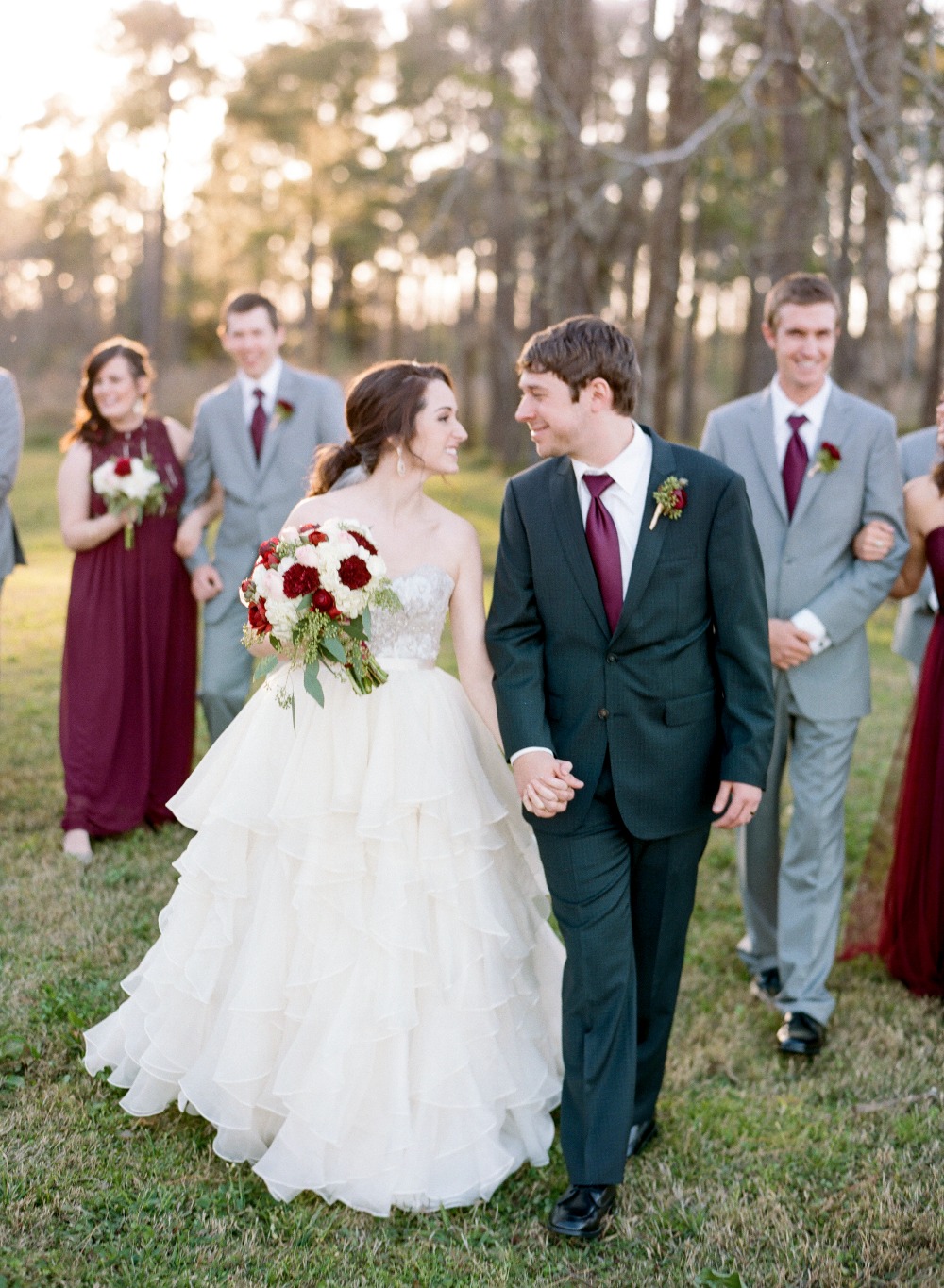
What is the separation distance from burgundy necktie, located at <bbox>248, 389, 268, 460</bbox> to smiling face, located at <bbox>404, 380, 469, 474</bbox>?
299cm

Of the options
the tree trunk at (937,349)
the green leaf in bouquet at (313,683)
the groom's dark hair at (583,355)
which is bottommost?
the green leaf in bouquet at (313,683)

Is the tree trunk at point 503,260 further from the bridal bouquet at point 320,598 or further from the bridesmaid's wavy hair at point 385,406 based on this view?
the bridal bouquet at point 320,598

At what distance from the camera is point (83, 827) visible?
6.67 m

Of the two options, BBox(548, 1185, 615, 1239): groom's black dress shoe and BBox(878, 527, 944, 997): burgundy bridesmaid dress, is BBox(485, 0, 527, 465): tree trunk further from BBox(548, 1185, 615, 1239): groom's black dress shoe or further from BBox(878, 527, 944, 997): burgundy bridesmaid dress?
BBox(548, 1185, 615, 1239): groom's black dress shoe

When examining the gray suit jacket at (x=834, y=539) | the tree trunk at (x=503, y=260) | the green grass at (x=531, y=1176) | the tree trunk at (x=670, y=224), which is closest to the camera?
the green grass at (x=531, y=1176)

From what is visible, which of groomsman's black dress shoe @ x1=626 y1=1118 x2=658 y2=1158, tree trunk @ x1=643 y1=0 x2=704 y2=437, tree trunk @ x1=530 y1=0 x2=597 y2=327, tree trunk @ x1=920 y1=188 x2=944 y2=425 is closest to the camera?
groomsman's black dress shoe @ x1=626 y1=1118 x2=658 y2=1158

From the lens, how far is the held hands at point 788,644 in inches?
196

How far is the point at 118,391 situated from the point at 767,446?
3403 mm

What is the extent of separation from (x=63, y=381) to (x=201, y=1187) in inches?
1245

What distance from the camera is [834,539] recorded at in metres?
5.09

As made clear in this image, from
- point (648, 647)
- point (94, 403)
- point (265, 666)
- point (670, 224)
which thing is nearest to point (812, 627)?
point (648, 647)

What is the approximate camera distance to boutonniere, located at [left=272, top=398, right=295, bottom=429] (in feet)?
22.8

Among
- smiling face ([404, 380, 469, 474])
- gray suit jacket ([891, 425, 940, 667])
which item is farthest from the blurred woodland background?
smiling face ([404, 380, 469, 474])

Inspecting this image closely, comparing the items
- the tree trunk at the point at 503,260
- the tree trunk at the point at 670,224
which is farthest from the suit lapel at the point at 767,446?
the tree trunk at the point at 503,260
